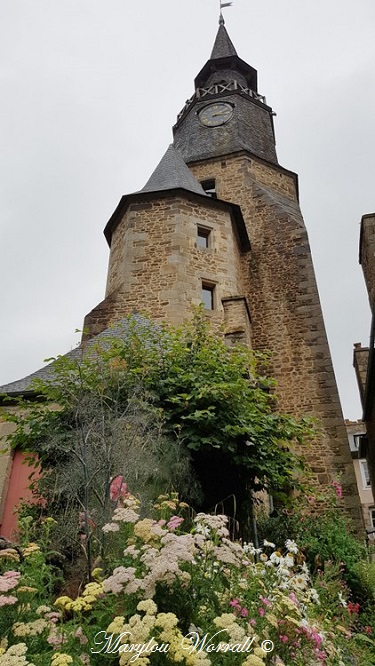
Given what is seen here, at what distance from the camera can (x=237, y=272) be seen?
13633 millimetres

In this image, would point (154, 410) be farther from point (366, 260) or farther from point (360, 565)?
point (366, 260)

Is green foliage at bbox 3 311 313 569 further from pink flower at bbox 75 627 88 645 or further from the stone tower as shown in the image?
the stone tower

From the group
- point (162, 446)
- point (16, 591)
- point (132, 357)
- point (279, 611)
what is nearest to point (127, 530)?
Result: point (16, 591)

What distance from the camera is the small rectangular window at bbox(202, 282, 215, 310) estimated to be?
12080 millimetres

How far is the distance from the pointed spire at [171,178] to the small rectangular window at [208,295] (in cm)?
296

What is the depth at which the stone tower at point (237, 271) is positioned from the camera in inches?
459

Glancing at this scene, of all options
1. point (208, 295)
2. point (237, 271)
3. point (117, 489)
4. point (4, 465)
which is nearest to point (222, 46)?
point (237, 271)

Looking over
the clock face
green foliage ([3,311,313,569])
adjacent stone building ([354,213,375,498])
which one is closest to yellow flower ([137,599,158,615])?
green foliage ([3,311,313,569])

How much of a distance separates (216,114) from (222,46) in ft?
32.6

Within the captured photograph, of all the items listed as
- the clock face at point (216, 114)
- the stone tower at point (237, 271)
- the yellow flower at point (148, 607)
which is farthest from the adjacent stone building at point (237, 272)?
the yellow flower at point (148, 607)

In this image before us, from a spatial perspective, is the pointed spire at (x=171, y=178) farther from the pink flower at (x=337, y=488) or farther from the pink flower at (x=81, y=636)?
the pink flower at (x=81, y=636)

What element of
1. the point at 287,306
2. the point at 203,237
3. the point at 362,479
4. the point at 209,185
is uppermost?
the point at 209,185

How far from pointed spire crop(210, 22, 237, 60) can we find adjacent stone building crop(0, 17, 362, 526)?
12212 millimetres

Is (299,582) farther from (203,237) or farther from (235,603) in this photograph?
(203,237)
